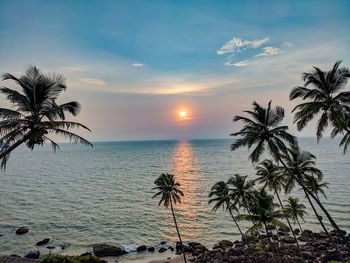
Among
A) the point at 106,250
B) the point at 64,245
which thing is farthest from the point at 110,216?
the point at 106,250

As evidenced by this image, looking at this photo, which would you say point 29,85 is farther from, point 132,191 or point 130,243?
point 132,191


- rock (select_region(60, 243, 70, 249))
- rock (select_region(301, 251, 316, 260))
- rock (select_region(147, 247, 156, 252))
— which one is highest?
rock (select_region(301, 251, 316, 260))

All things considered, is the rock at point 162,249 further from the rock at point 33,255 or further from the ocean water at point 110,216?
the rock at point 33,255

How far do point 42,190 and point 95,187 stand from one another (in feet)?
61.7

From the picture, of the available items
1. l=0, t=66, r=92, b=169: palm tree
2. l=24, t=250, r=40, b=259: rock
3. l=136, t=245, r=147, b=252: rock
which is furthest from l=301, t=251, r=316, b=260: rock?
l=24, t=250, r=40, b=259: rock

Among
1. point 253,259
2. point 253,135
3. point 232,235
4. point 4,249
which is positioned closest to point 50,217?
point 4,249

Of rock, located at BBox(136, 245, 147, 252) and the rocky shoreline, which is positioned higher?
the rocky shoreline

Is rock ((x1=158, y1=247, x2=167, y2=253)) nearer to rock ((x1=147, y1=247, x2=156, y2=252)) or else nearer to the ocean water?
rock ((x1=147, y1=247, x2=156, y2=252))

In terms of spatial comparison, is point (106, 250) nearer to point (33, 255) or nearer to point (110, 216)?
point (33, 255)

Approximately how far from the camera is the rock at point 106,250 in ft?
108

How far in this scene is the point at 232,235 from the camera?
132 ft

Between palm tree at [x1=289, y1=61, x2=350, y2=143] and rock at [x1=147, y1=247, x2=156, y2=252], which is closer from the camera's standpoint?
palm tree at [x1=289, y1=61, x2=350, y2=143]

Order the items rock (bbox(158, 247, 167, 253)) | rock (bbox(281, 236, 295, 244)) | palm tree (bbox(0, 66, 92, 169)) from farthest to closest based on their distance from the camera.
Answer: rock (bbox(281, 236, 295, 244)), rock (bbox(158, 247, 167, 253)), palm tree (bbox(0, 66, 92, 169))

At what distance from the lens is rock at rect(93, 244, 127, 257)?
32.9 meters
